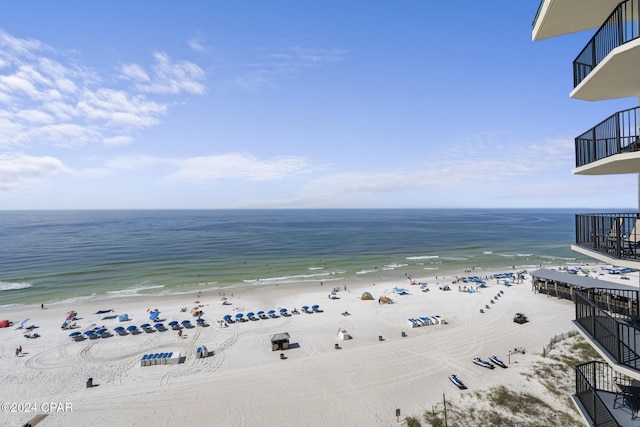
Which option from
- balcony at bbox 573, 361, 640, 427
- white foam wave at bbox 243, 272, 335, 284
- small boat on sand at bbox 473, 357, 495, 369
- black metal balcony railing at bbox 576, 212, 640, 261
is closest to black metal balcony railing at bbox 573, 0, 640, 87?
black metal balcony railing at bbox 576, 212, 640, 261

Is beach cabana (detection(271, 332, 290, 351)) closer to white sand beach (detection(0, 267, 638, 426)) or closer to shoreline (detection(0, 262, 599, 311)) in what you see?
white sand beach (detection(0, 267, 638, 426))

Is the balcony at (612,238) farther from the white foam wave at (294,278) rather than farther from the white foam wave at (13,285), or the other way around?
the white foam wave at (13,285)

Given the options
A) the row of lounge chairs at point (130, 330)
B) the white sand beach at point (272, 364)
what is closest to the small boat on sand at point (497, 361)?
the white sand beach at point (272, 364)

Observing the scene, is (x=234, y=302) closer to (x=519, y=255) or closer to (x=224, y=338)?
(x=224, y=338)

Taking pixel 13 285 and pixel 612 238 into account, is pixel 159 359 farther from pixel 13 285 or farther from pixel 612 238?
pixel 13 285

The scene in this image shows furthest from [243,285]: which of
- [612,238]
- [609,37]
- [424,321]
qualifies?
[609,37]

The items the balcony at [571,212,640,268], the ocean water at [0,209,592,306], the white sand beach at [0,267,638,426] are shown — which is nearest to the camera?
the balcony at [571,212,640,268]
